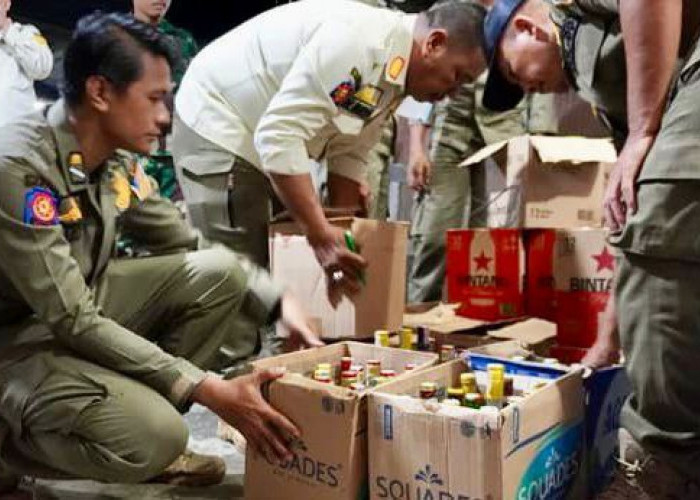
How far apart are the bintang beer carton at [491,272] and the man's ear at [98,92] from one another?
4.31 ft

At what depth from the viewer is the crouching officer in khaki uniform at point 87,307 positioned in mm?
1317

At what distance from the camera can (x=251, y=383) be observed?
52.2 inches

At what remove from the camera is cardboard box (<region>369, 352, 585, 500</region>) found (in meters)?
1.12

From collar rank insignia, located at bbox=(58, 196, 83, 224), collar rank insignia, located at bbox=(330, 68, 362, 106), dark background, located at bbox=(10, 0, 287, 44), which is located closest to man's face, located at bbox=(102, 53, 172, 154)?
collar rank insignia, located at bbox=(58, 196, 83, 224)

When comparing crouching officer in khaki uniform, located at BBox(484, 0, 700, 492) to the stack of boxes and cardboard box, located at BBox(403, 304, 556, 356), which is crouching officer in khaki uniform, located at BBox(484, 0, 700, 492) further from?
the stack of boxes

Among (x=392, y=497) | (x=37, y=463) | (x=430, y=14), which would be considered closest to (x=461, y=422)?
(x=392, y=497)

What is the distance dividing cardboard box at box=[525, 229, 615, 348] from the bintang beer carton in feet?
0.16

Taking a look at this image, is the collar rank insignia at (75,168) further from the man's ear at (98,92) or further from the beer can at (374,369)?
the beer can at (374,369)

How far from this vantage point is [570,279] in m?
2.37

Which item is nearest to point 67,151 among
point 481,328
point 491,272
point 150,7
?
point 481,328

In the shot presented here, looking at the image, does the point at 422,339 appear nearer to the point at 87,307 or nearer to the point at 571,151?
the point at 87,307

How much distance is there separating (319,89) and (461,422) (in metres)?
0.85

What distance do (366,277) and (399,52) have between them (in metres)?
0.51

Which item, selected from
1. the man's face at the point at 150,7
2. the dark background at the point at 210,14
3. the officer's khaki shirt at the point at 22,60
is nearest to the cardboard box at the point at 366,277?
the officer's khaki shirt at the point at 22,60
